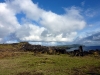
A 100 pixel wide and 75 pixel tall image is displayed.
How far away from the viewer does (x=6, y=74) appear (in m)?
17.5

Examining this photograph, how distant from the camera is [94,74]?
16.6 meters

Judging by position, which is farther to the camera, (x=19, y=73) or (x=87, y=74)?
(x=19, y=73)

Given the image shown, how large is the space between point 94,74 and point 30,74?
21.6ft

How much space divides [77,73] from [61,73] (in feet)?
5.42

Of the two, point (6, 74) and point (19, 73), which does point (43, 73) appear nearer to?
point (19, 73)

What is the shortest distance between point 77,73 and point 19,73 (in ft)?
20.5

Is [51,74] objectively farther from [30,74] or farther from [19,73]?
[19,73]

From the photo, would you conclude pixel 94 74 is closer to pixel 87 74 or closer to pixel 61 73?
pixel 87 74

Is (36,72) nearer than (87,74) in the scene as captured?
No

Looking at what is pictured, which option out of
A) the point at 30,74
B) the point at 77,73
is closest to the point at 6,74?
the point at 30,74

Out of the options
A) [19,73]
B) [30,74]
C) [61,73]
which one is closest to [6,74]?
[19,73]

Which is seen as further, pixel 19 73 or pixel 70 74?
pixel 19 73

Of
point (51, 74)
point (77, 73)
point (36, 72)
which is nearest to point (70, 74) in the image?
point (77, 73)

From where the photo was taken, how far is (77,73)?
17.0m
